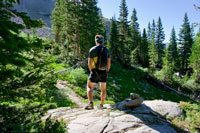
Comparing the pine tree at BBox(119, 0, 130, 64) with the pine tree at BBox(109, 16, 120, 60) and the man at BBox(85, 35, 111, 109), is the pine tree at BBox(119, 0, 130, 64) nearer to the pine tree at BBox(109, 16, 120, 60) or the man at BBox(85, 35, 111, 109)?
the pine tree at BBox(109, 16, 120, 60)

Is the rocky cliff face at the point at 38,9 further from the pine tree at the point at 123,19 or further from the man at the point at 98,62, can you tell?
the man at the point at 98,62

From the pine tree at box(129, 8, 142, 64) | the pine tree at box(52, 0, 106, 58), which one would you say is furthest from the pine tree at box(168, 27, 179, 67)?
the pine tree at box(52, 0, 106, 58)

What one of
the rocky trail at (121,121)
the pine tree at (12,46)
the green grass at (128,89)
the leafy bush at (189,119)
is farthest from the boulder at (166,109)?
the green grass at (128,89)

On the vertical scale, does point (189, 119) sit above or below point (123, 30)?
below

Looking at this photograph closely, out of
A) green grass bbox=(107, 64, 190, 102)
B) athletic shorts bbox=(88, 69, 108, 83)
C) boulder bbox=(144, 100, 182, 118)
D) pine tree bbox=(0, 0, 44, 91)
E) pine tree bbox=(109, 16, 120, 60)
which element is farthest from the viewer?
pine tree bbox=(109, 16, 120, 60)

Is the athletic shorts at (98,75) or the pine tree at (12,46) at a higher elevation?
the pine tree at (12,46)

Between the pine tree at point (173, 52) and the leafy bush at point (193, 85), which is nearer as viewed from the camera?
Result: the leafy bush at point (193, 85)

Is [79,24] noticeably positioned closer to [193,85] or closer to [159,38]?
[193,85]

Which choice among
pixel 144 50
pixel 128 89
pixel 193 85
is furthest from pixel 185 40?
pixel 128 89

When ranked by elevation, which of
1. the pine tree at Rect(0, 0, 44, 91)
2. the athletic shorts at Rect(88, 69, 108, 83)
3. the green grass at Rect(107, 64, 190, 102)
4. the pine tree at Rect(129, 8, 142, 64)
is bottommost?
the green grass at Rect(107, 64, 190, 102)

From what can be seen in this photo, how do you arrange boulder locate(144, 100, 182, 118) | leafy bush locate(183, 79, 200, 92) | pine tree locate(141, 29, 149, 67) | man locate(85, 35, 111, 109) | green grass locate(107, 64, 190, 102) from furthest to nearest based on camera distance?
pine tree locate(141, 29, 149, 67) < leafy bush locate(183, 79, 200, 92) < green grass locate(107, 64, 190, 102) < boulder locate(144, 100, 182, 118) < man locate(85, 35, 111, 109)

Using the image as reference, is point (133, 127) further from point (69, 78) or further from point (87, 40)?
point (87, 40)

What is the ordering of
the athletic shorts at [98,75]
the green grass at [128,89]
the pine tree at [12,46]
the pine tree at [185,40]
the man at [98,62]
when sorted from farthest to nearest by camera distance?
the pine tree at [185,40] < the green grass at [128,89] < the athletic shorts at [98,75] < the man at [98,62] < the pine tree at [12,46]

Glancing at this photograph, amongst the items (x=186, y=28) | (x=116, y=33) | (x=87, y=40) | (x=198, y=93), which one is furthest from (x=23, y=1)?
(x=198, y=93)
